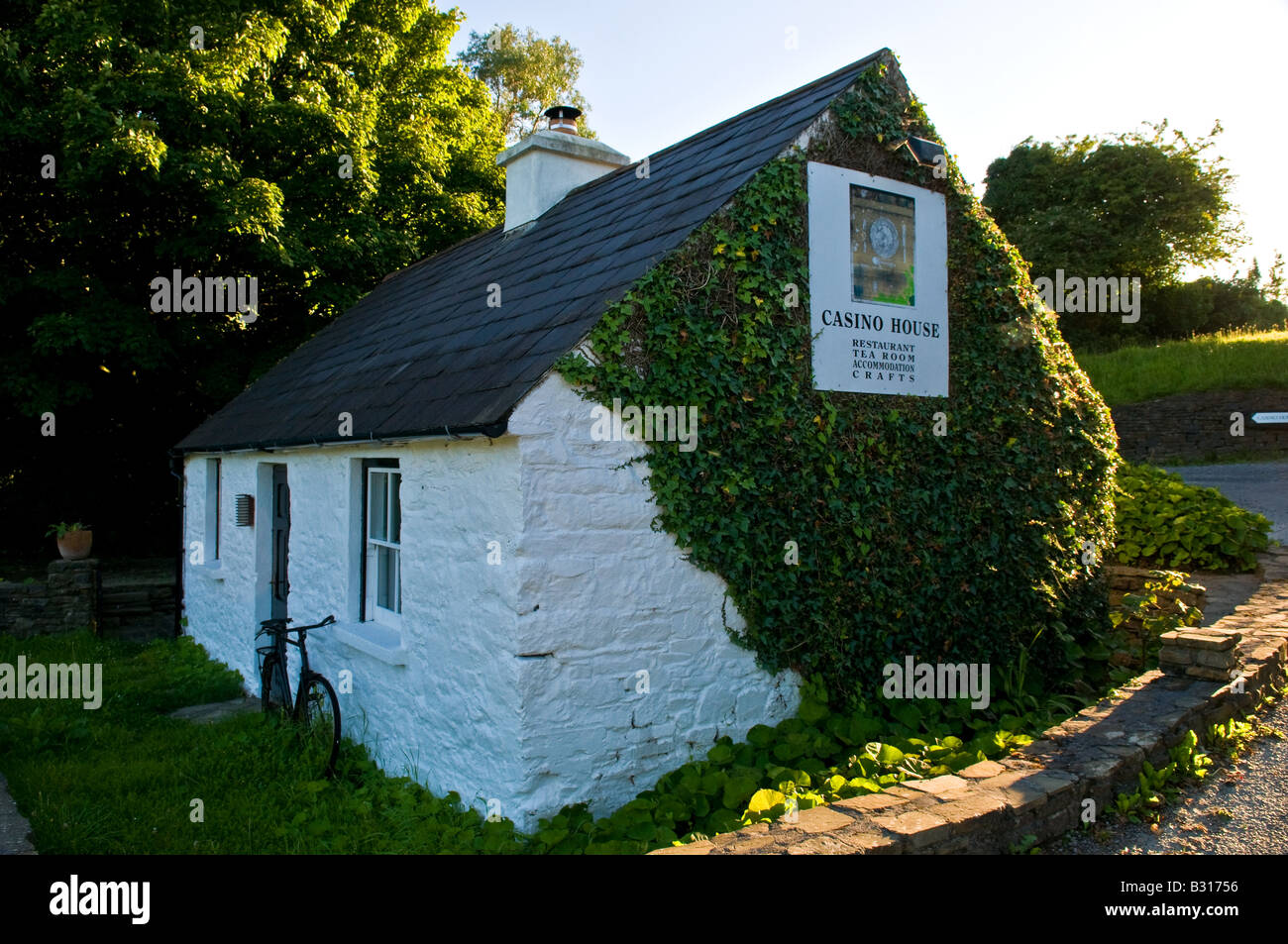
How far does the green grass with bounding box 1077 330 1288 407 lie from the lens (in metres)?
21.2

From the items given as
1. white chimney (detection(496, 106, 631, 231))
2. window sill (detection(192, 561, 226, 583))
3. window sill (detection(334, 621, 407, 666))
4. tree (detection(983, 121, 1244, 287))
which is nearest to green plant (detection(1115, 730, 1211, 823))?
window sill (detection(334, 621, 407, 666))

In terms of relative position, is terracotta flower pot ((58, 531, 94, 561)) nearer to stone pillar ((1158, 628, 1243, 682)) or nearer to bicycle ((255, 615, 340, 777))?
bicycle ((255, 615, 340, 777))

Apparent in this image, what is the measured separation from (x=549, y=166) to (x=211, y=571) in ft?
20.5

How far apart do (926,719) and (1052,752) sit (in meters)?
1.38

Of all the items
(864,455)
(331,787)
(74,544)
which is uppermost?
(864,455)

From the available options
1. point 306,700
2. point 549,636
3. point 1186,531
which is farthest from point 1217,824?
point 1186,531

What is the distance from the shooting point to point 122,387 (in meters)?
14.9

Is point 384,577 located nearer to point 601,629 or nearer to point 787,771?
point 601,629

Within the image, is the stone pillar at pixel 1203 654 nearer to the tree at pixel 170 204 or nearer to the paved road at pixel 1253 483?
the paved road at pixel 1253 483

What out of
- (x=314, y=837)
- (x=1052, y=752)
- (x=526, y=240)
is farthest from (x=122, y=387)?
(x=1052, y=752)

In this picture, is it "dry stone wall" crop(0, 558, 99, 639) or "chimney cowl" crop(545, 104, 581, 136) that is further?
"dry stone wall" crop(0, 558, 99, 639)

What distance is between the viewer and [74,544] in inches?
472

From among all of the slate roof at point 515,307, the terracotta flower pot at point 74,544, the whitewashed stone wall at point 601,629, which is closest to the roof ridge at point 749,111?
the slate roof at point 515,307

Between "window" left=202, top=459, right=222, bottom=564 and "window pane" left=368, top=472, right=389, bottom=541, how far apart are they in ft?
16.6
